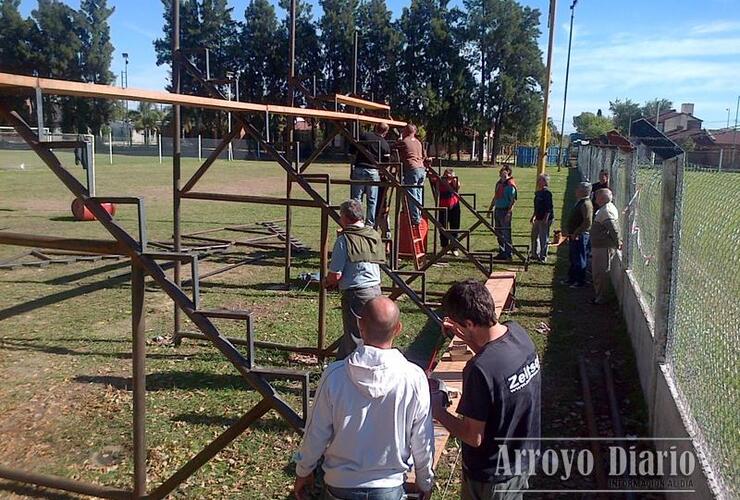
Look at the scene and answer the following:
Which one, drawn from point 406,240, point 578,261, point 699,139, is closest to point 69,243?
point 578,261

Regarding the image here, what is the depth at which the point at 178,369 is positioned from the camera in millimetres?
6078

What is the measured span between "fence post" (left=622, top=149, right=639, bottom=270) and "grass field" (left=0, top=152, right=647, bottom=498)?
744 mm

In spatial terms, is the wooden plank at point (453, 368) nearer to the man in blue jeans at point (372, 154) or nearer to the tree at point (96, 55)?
the man in blue jeans at point (372, 154)

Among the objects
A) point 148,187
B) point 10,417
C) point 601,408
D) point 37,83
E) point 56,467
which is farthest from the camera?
point 148,187

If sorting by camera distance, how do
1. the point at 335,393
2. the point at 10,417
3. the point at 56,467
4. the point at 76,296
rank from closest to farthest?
the point at 335,393 < the point at 56,467 < the point at 10,417 < the point at 76,296

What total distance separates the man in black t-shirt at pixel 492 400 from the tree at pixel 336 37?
56.6 meters

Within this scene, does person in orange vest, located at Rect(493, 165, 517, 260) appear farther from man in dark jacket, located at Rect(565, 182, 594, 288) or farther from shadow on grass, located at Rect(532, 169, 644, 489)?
shadow on grass, located at Rect(532, 169, 644, 489)

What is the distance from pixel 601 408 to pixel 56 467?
415 centimetres

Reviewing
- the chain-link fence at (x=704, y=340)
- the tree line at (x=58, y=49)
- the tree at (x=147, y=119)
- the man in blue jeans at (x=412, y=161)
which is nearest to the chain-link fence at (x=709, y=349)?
the chain-link fence at (x=704, y=340)

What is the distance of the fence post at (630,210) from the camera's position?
26.5ft

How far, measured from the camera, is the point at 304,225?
51.0 ft

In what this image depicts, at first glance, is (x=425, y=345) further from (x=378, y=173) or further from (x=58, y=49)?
(x=58, y=49)

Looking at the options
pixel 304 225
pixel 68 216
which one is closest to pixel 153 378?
pixel 304 225

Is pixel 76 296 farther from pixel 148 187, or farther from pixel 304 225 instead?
pixel 148 187
